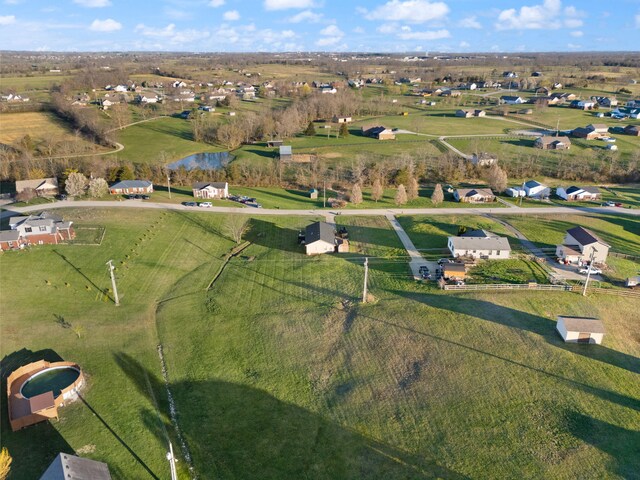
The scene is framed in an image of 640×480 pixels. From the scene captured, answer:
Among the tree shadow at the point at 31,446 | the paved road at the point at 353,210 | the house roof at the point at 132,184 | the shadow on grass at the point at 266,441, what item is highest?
the house roof at the point at 132,184

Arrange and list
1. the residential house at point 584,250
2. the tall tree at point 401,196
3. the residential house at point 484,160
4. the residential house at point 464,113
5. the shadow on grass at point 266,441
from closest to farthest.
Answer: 1. the shadow on grass at point 266,441
2. the residential house at point 584,250
3. the tall tree at point 401,196
4. the residential house at point 484,160
5. the residential house at point 464,113

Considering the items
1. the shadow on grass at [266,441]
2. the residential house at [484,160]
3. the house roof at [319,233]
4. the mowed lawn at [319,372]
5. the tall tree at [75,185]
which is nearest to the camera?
the shadow on grass at [266,441]

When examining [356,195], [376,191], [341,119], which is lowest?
[356,195]

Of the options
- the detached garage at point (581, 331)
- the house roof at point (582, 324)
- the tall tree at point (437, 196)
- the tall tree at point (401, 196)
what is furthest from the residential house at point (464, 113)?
the detached garage at point (581, 331)

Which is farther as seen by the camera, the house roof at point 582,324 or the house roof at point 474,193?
the house roof at point 474,193

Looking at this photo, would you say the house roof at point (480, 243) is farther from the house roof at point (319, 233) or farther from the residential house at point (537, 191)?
the residential house at point (537, 191)

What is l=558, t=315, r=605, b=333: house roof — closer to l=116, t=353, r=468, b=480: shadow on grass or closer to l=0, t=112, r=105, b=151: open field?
l=116, t=353, r=468, b=480: shadow on grass

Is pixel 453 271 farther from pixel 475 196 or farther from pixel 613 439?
pixel 475 196

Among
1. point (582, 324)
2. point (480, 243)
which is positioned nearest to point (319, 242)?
point (480, 243)
